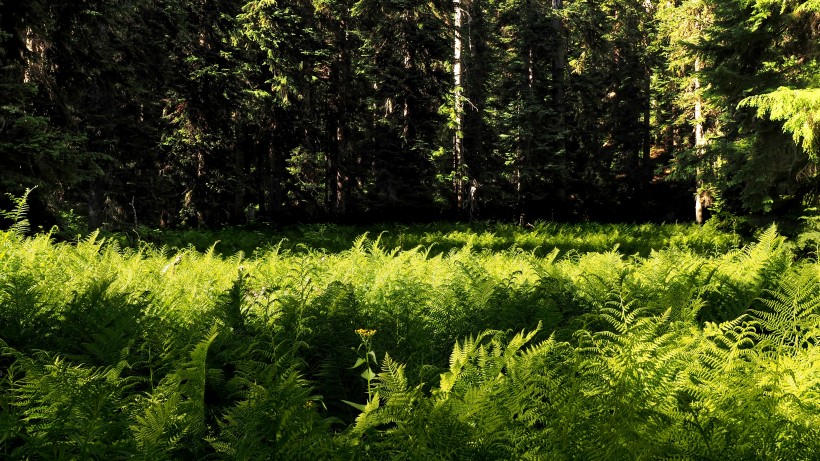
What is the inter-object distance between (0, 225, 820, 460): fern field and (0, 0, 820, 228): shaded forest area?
17.4ft

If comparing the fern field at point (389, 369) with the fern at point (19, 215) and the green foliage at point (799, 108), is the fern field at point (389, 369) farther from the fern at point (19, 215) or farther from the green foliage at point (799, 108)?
the green foliage at point (799, 108)

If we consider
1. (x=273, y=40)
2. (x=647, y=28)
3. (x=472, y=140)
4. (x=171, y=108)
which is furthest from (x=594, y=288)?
(x=647, y=28)

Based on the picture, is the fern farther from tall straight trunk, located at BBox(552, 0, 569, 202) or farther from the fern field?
tall straight trunk, located at BBox(552, 0, 569, 202)

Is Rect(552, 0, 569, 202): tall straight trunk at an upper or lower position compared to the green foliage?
upper

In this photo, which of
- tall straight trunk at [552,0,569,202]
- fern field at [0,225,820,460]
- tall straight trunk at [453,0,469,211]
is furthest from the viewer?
tall straight trunk at [552,0,569,202]

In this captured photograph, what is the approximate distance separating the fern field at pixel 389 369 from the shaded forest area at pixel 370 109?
5.29m

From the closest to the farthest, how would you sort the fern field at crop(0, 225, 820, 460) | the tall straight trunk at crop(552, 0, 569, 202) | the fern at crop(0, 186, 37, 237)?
1. the fern field at crop(0, 225, 820, 460)
2. the fern at crop(0, 186, 37, 237)
3. the tall straight trunk at crop(552, 0, 569, 202)

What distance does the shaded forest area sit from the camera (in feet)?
34.4

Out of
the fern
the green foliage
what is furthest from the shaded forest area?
the fern

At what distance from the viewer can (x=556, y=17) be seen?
23234mm

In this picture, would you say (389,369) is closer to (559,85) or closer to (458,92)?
(458,92)

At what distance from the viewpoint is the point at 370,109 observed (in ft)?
96.9

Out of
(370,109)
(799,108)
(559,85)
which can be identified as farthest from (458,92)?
(799,108)

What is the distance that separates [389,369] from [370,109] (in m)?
28.3
